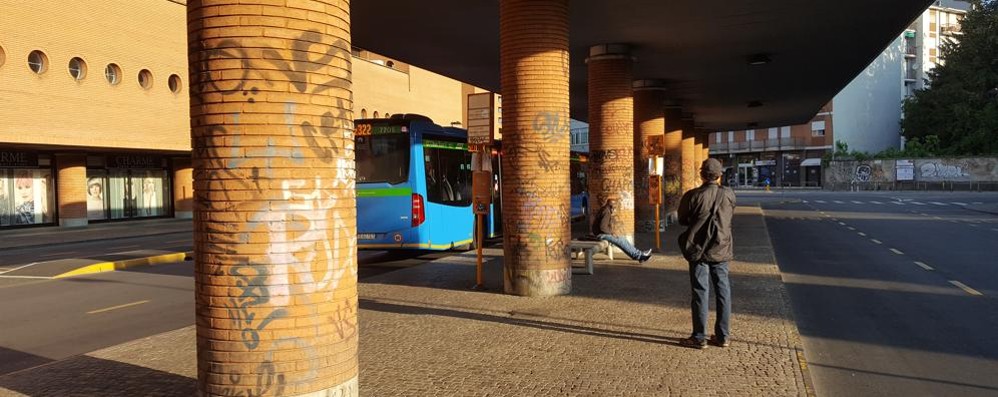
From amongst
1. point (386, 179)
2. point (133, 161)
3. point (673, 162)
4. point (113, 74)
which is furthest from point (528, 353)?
point (133, 161)

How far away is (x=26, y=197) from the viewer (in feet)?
100

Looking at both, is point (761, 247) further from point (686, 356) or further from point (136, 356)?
point (136, 356)

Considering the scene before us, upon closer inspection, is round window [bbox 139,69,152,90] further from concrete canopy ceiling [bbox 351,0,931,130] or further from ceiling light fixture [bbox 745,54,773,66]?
ceiling light fixture [bbox 745,54,773,66]

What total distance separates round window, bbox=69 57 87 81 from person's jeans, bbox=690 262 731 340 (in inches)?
1156

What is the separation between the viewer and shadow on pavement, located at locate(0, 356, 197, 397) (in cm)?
557

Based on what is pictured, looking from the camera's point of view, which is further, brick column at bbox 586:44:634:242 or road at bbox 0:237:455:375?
brick column at bbox 586:44:634:242

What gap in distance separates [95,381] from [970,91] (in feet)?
268

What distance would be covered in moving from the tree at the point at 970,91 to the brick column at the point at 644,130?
59763mm

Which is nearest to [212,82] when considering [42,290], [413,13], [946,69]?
[413,13]

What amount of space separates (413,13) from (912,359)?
970cm

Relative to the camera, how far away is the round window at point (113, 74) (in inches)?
1176

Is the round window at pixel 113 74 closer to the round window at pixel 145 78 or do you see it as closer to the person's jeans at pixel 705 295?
the round window at pixel 145 78

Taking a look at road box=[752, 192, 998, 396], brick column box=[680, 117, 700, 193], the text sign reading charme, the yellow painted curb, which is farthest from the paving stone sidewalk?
brick column box=[680, 117, 700, 193]

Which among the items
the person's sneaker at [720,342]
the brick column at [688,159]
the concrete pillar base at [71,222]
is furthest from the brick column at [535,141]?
the concrete pillar base at [71,222]
